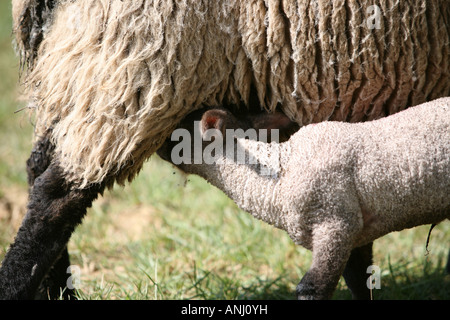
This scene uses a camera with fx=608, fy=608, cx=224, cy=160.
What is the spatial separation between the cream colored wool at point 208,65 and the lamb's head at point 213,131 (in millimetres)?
54

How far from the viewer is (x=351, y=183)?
7.49 ft

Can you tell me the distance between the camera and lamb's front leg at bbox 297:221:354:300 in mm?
2236

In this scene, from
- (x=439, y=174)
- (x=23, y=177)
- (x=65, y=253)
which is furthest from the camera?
(x=23, y=177)

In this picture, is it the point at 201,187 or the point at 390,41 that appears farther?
the point at 201,187

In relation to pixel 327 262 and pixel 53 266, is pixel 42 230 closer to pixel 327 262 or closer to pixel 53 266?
pixel 53 266

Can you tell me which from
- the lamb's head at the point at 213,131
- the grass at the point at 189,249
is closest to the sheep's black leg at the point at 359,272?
the grass at the point at 189,249

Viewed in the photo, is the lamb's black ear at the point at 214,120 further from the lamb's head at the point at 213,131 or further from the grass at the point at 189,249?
the grass at the point at 189,249

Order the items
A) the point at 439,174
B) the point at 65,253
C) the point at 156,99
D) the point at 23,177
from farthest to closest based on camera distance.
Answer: the point at 23,177
the point at 65,253
the point at 156,99
the point at 439,174

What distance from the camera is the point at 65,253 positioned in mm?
3115

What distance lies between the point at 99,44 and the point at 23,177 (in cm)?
271

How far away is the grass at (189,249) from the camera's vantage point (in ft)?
10.9

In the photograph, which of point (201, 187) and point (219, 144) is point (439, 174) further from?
point (201, 187)

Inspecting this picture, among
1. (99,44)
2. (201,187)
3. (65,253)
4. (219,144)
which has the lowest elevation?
(65,253)
